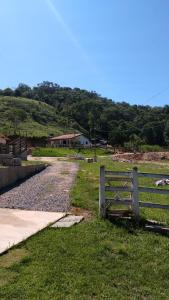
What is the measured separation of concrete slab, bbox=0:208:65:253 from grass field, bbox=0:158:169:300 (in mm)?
277

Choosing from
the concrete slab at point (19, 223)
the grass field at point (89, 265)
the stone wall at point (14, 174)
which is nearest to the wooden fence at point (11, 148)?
the stone wall at point (14, 174)

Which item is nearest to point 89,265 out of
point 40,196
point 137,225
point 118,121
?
point 137,225

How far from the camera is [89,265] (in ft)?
22.6

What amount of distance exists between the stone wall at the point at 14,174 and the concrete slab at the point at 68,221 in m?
7.11

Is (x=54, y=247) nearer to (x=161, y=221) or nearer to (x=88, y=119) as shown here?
(x=161, y=221)

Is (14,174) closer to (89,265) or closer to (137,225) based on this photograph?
(137,225)

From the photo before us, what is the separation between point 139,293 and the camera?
19.4ft

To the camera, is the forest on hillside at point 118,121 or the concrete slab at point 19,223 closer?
the concrete slab at point 19,223

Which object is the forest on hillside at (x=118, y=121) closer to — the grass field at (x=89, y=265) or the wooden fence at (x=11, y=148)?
the wooden fence at (x=11, y=148)

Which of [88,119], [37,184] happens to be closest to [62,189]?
[37,184]

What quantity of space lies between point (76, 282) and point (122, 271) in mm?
931

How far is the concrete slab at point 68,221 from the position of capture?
957 centimetres

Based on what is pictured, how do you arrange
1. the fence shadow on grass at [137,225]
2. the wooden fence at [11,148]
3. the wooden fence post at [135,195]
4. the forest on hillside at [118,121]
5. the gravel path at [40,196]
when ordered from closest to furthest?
the fence shadow on grass at [137,225], the wooden fence post at [135,195], the gravel path at [40,196], the wooden fence at [11,148], the forest on hillside at [118,121]

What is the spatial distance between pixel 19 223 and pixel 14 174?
957 centimetres
